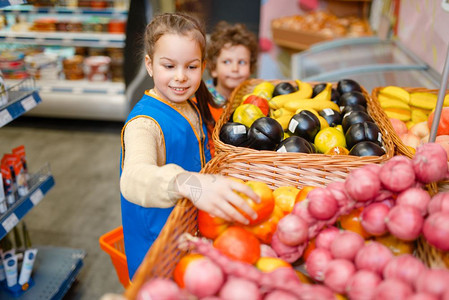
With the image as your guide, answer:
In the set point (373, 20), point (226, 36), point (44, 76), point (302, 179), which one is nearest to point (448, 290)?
point (302, 179)

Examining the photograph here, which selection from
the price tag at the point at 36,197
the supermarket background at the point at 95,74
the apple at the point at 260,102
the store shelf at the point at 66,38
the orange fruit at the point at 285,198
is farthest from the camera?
the store shelf at the point at 66,38

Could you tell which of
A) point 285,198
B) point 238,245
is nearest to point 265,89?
point 285,198

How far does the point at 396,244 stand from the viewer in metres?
0.98

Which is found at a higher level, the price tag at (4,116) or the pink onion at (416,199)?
the pink onion at (416,199)

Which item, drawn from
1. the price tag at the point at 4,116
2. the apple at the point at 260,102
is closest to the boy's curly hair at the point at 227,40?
the apple at the point at 260,102

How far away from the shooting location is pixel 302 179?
126cm

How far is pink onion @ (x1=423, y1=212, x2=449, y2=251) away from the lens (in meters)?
0.86

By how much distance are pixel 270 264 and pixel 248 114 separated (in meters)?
0.81

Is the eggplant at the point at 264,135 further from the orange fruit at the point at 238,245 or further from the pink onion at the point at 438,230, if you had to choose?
the pink onion at the point at 438,230

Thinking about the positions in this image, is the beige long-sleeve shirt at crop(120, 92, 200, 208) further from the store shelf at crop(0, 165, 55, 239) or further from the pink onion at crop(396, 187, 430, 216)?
the store shelf at crop(0, 165, 55, 239)

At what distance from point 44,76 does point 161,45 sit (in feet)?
14.4

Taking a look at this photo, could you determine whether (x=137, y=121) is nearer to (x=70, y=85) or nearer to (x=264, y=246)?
(x=264, y=246)

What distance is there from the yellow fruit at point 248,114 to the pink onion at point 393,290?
94 cm

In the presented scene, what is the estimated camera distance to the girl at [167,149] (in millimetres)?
972
